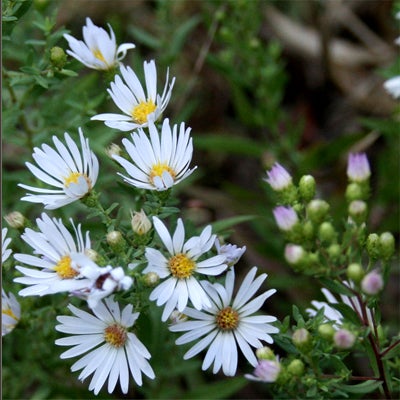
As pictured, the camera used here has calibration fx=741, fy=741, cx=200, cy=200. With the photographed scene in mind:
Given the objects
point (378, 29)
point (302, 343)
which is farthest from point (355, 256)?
point (378, 29)

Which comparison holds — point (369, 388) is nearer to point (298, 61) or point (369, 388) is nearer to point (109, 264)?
point (109, 264)

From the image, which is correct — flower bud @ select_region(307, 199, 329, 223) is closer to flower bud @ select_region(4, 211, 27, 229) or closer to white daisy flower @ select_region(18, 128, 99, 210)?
white daisy flower @ select_region(18, 128, 99, 210)

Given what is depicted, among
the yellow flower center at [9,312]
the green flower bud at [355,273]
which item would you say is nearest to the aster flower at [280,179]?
the green flower bud at [355,273]

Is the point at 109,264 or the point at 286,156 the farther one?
the point at 286,156

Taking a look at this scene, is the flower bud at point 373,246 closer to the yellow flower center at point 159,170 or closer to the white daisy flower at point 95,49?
the yellow flower center at point 159,170

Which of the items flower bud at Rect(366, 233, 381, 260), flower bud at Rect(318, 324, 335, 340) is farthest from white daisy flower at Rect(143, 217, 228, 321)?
flower bud at Rect(366, 233, 381, 260)

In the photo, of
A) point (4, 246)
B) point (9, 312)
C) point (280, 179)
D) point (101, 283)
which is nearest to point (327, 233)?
point (280, 179)
